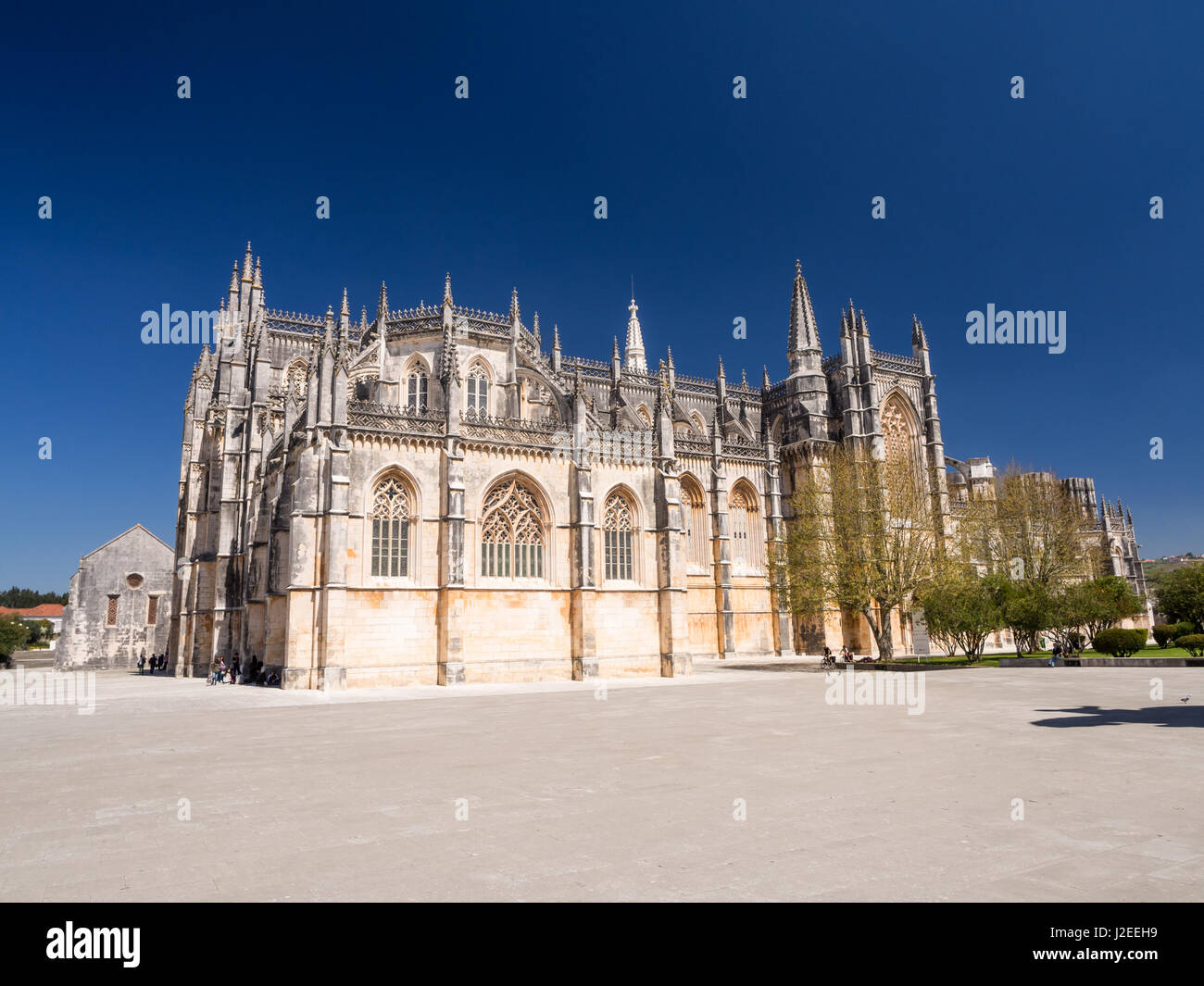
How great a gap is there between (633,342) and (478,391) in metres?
42.9

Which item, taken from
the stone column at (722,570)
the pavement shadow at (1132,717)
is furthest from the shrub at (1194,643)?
the stone column at (722,570)

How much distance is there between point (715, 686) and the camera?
24641mm

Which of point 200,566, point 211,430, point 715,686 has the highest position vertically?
point 211,430

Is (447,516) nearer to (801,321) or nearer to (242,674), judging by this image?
(242,674)

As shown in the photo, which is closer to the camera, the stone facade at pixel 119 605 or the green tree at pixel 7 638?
the stone facade at pixel 119 605

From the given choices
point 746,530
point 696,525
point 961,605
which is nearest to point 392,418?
point 696,525

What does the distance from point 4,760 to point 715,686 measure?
1888 centimetres

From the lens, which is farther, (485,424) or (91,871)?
(485,424)

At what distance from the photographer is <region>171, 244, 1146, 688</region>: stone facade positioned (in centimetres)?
2586

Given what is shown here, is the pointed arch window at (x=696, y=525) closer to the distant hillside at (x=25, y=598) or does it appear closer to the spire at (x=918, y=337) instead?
the spire at (x=918, y=337)

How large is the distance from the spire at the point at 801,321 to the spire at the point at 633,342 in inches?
848

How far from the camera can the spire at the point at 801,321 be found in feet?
169
